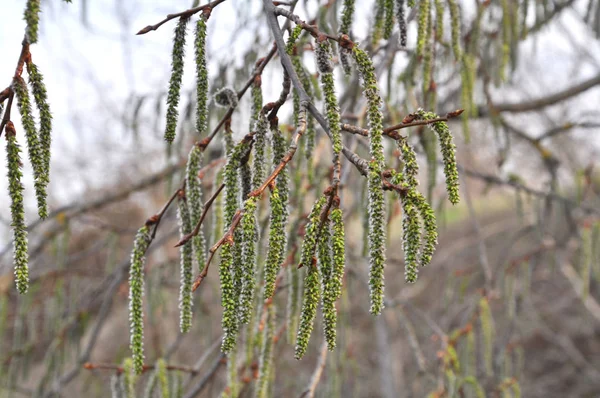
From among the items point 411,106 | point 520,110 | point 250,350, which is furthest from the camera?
point 520,110

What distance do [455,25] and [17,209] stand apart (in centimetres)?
103

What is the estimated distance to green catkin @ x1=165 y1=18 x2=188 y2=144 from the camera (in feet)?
2.74

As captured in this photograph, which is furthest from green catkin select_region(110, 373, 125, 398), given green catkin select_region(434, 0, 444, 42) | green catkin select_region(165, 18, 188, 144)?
green catkin select_region(434, 0, 444, 42)

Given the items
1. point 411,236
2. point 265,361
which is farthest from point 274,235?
point 265,361

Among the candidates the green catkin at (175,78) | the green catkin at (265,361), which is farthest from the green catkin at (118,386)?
the green catkin at (175,78)

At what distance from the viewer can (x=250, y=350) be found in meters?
1.41

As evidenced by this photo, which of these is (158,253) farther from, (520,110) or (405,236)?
(405,236)

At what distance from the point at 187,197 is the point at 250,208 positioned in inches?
12.5

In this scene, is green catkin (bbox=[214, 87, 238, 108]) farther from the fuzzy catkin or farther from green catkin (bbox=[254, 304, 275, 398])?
green catkin (bbox=[254, 304, 275, 398])

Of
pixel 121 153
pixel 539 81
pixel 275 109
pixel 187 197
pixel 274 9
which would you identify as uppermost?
pixel 539 81

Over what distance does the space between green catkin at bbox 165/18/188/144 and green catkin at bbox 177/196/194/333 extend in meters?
0.23

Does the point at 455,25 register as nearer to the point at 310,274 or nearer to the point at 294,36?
the point at 294,36

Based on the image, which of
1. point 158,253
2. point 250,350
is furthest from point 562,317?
point 250,350

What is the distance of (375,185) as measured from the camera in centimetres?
72
